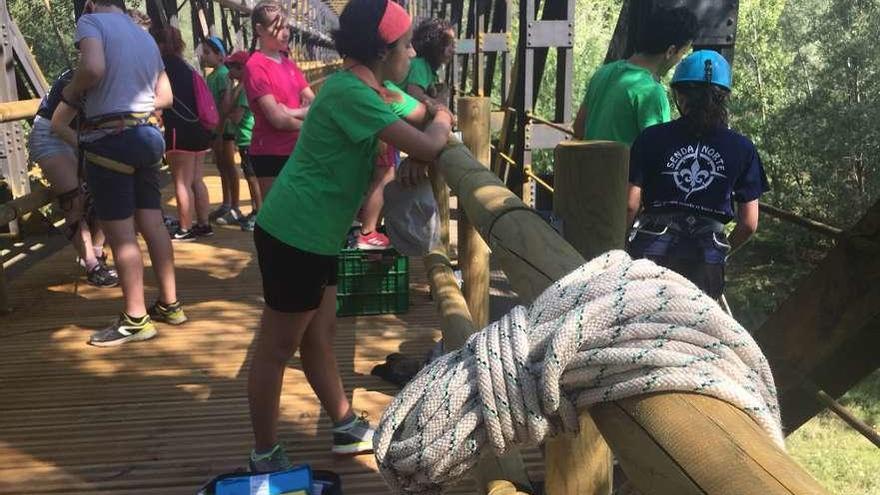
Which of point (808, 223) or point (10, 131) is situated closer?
point (808, 223)

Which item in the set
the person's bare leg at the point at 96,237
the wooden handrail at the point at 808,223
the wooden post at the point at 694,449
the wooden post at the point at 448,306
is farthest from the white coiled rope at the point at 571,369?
the person's bare leg at the point at 96,237

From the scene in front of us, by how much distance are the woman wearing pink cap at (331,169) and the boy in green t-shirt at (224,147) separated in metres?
4.58

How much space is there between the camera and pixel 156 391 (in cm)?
370

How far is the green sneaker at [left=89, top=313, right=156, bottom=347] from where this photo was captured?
423cm

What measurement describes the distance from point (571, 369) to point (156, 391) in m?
3.20

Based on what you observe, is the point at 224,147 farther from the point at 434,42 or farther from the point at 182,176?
the point at 434,42

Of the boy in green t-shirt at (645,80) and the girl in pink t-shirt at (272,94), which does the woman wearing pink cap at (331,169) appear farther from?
the girl in pink t-shirt at (272,94)

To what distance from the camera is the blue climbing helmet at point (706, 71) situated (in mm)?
2980

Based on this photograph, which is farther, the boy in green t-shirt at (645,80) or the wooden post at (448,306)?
the boy in green t-shirt at (645,80)

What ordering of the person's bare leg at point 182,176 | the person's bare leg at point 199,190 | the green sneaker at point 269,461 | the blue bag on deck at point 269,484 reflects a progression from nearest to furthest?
the blue bag on deck at point 269,484 < the green sneaker at point 269,461 < the person's bare leg at point 182,176 < the person's bare leg at point 199,190

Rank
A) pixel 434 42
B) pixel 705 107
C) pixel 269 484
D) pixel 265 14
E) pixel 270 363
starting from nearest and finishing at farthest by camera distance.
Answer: pixel 269 484 < pixel 270 363 < pixel 705 107 < pixel 265 14 < pixel 434 42

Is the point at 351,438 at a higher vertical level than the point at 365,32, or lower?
lower

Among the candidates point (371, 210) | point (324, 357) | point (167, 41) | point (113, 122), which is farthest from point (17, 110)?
point (324, 357)

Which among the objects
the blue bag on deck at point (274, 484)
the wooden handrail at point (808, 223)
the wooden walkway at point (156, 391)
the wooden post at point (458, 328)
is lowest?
the wooden walkway at point (156, 391)
